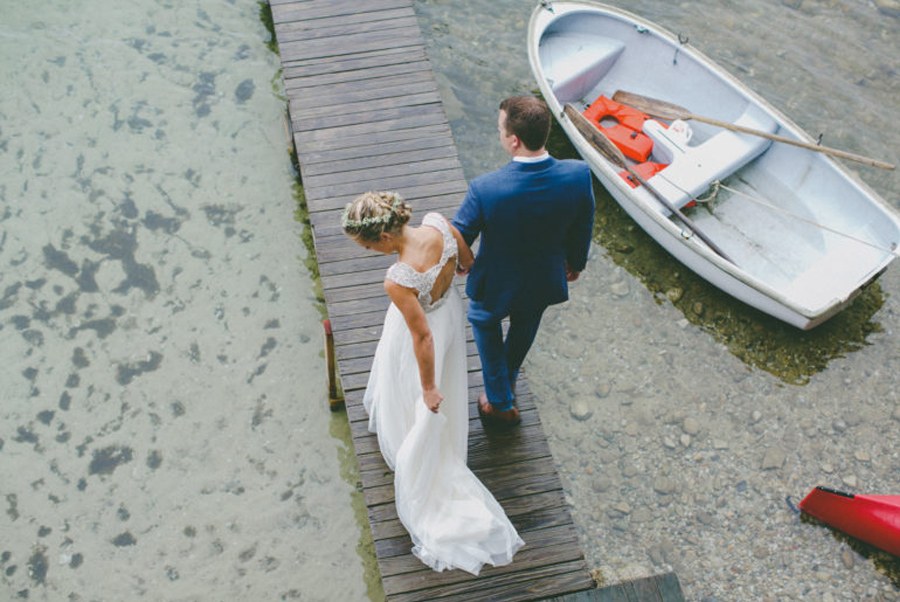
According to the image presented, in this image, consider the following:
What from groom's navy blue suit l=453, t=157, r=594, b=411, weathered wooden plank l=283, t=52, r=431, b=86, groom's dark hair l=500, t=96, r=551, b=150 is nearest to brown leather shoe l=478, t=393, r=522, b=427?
groom's navy blue suit l=453, t=157, r=594, b=411

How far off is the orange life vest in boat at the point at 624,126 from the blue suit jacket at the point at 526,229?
3.65 m

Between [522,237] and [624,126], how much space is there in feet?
14.3

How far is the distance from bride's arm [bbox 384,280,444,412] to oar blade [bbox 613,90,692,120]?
473 cm

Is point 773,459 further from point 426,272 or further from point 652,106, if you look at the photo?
point 426,272

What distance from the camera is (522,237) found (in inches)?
152

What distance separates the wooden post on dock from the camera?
18.6 feet

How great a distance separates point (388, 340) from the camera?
4383 mm

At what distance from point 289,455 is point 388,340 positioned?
231 cm

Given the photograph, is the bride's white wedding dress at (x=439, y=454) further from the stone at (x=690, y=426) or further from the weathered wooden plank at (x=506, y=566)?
the stone at (x=690, y=426)

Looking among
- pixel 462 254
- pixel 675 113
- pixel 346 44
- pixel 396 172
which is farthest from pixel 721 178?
pixel 462 254

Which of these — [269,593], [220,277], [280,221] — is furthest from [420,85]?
[269,593]

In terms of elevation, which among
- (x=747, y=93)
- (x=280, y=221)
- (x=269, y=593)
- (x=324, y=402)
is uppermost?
(x=747, y=93)

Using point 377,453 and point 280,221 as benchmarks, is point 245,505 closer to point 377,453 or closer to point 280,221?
point 377,453

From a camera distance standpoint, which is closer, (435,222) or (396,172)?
(435,222)
